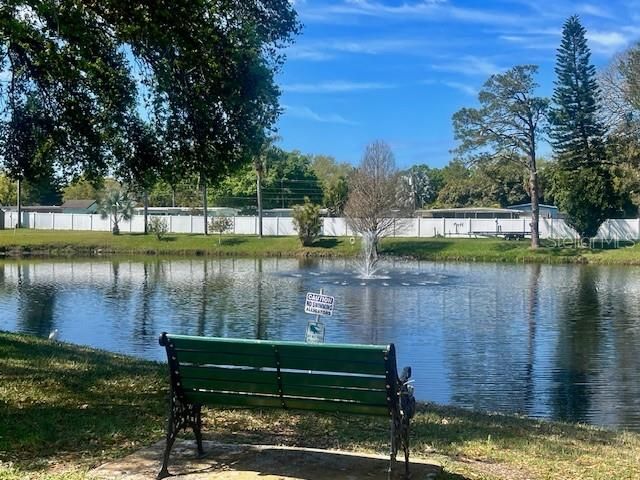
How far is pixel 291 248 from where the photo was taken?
54844 mm

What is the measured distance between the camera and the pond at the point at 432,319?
39.3ft

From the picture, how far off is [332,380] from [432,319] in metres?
15.8

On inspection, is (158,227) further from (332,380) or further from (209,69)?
(332,380)

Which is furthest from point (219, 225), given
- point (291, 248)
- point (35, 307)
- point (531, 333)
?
point (531, 333)

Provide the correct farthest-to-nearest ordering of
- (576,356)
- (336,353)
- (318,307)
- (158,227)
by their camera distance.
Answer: (158,227) < (576,356) < (318,307) < (336,353)

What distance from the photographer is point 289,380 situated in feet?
16.0

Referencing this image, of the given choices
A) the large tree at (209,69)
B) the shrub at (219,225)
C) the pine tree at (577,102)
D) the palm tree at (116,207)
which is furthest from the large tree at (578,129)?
the large tree at (209,69)

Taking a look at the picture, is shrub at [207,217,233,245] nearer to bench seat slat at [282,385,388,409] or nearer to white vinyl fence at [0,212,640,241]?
white vinyl fence at [0,212,640,241]

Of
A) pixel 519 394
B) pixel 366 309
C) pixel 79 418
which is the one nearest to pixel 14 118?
pixel 79 418

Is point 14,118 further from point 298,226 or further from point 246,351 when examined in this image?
point 298,226

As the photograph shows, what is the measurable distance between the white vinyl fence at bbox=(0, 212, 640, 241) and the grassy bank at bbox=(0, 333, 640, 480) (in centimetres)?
4649

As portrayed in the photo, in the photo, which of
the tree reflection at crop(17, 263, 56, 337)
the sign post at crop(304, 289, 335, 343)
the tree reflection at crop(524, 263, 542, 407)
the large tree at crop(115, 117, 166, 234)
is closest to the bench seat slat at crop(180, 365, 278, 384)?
the sign post at crop(304, 289, 335, 343)

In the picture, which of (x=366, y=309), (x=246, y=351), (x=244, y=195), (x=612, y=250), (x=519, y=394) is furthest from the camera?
(x=244, y=195)

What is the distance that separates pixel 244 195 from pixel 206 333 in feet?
229
